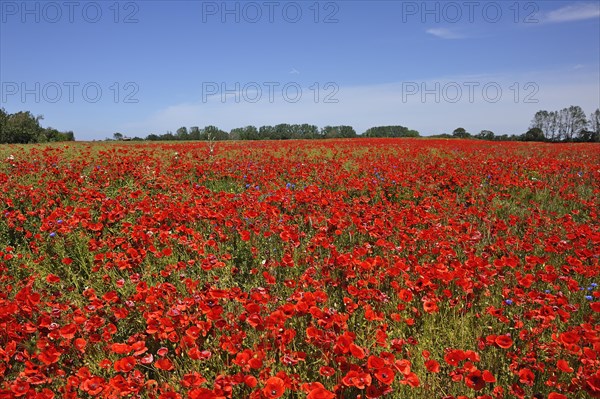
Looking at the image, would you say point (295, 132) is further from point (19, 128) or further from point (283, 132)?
point (19, 128)

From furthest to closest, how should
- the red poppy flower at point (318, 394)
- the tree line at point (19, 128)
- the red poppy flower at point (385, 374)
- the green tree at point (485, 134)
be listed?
the green tree at point (485, 134)
the tree line at point (19, 128)
the red poppy flower at point (385, 374)
the red poppy flower at point (318, 394)

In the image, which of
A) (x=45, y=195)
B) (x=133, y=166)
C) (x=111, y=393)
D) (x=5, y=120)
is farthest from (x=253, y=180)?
(x=5, y=120)

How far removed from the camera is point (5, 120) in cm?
4703

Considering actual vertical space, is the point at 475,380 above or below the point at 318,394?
below

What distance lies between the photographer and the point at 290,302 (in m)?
3.09

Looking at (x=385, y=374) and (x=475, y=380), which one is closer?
(x=385, y=374)

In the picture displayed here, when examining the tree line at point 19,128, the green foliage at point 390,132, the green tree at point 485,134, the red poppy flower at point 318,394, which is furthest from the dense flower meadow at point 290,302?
the green foliage at point 390,132

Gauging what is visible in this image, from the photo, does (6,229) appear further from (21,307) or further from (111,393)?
(111,393)

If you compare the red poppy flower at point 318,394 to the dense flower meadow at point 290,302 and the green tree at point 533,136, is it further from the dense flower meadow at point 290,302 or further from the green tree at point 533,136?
the green tree at point 533,136

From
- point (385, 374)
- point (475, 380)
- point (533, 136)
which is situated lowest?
point (475, 380)

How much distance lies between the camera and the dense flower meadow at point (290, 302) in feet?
7.68

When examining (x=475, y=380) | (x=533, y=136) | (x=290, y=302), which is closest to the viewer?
(x=475, y=380)

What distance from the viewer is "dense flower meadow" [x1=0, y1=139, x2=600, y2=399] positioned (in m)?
2.34

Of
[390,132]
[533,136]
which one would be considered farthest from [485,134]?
[390,132]
